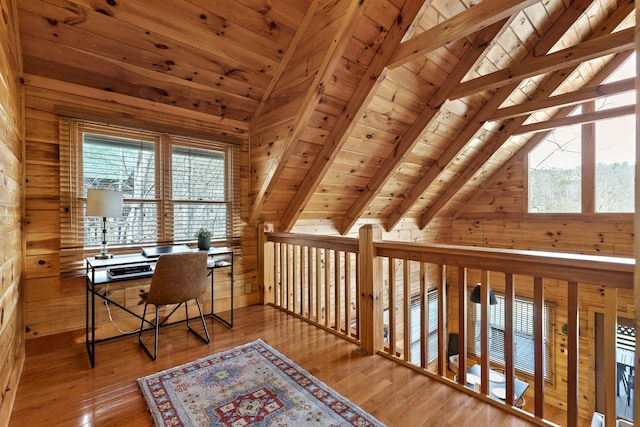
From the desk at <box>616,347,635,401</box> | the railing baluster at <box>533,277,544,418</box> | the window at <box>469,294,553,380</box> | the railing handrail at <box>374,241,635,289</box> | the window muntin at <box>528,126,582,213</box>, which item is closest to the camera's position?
the railing handrail at <box>374,241,635,289</box>

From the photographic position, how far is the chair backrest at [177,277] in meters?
2.22

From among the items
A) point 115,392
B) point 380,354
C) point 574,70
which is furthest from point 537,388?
point 574,70

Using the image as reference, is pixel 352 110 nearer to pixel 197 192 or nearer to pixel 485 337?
pixel 197 192

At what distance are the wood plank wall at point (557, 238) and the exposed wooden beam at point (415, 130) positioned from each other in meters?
3.03

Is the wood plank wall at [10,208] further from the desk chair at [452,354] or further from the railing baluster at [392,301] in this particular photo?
the desk chair at [452,354]

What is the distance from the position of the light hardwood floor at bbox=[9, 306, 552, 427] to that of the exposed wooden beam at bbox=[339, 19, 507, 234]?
1909 millimetres

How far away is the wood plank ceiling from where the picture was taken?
86.7 inches

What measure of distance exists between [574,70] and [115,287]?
5.33m

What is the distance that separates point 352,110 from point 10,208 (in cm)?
252

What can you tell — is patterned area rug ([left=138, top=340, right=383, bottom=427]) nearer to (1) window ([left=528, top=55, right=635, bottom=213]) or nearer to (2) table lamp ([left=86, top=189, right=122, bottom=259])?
(2) table lamp ([left=86, top=189, right=122, bottom=259])

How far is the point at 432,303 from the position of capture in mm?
6172

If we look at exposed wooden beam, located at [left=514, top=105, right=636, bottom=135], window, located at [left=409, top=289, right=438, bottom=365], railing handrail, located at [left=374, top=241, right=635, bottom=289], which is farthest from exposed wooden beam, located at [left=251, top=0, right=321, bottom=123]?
window, located at [left=409, top=289, right=438, bottom=365]

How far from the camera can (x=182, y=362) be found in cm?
223

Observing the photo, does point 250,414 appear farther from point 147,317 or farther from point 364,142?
point 364,142
